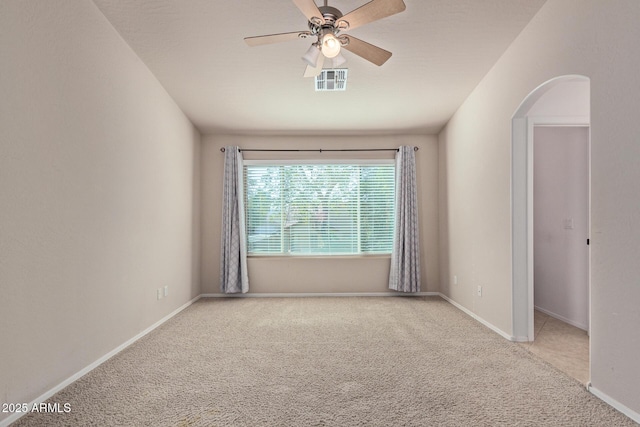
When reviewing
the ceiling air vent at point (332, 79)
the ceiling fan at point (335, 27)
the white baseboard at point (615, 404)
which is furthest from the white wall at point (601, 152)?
the ceiling air vent at point (332, 79)

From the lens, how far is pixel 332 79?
3.64 metres

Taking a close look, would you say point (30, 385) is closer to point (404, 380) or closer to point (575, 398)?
point (404, 380)

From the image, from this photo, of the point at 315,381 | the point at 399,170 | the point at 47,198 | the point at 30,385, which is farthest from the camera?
the point at 399,170

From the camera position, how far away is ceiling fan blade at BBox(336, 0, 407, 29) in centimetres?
212

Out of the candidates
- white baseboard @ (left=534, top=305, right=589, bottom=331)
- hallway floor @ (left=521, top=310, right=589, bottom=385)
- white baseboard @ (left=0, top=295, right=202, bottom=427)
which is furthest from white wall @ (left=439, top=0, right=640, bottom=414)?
white baseboard @ (left=0, top=295, right=202, bottom=427)

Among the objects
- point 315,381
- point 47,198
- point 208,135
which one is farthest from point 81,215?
point 208,135

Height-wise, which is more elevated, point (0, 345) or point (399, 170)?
point (399, 170)

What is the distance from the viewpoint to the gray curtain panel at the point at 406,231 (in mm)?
5512

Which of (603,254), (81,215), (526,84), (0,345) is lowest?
(0,345)

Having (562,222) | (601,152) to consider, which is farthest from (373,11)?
(562,222)

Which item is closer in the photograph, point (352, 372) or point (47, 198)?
point (47, 198)

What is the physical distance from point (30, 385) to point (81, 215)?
108cm

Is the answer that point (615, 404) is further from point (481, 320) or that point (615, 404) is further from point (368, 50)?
point (368, 50)

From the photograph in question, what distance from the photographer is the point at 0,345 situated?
1900 mm
